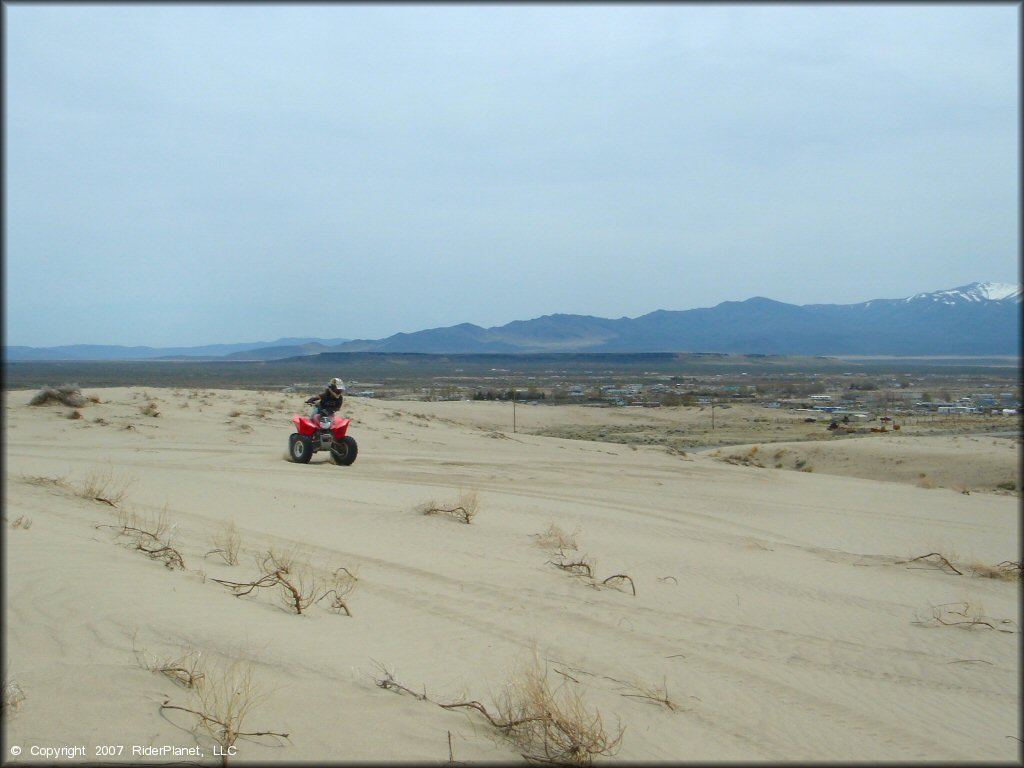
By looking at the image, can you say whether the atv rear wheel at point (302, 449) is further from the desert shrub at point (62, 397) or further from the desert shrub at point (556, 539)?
the desert shrub at point (62, 397)

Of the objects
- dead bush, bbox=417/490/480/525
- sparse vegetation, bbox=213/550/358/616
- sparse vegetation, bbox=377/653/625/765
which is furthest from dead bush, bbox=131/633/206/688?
dead bush, bbox=417/490/480/525

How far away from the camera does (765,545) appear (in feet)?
34.3

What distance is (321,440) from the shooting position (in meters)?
14.9

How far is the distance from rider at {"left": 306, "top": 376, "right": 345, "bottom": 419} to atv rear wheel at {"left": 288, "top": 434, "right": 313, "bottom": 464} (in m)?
0.53

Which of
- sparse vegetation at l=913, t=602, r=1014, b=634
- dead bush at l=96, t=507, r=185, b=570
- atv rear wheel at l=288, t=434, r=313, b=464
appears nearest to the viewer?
dead bush at l=96, t=507, r=185, b=570

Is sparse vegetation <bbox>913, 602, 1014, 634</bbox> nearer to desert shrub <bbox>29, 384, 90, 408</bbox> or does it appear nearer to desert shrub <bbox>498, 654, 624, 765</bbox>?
desert shrub <bbox>498, 654, 624, 765</bbox>

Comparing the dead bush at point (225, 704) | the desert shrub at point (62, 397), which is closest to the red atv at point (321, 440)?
the desert shrub at point (62, 397)

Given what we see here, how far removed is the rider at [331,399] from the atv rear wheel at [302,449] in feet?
1.75

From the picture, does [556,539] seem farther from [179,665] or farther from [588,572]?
[179,665]

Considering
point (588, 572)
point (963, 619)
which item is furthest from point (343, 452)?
point (963, 619)

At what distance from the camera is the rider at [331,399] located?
13.8 meters

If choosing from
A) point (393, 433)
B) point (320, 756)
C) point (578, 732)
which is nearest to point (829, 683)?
point (578, 732)

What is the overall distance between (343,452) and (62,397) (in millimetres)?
11018

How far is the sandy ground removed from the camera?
424cm
